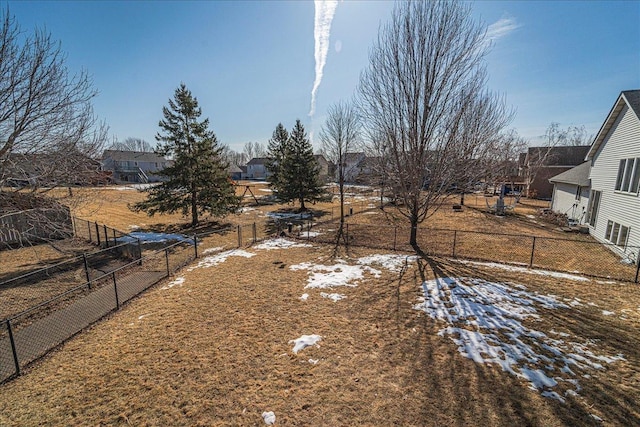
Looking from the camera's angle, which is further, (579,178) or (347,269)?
(579,178)

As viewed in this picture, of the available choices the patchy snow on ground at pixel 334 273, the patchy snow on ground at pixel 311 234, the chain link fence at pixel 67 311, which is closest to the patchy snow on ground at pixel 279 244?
the patchy snow on ground at pixel 311 234

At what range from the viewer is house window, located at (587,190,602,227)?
15.6m

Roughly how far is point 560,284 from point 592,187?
40.0 ft

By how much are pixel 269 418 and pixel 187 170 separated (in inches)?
690

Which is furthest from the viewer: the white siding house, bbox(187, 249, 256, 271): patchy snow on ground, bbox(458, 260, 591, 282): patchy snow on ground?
the white siding house

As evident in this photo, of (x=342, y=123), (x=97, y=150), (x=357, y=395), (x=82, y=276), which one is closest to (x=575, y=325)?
(x=357, y=395)

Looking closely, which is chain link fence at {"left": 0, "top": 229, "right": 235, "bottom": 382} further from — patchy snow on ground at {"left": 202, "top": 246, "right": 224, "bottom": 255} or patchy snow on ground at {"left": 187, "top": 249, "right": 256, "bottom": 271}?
patchy snow on ground at {"left": 202, "top": 246, "right": 224, "bottom": 255}

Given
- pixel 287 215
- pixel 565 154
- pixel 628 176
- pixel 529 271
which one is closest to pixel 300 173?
pixel 287 215

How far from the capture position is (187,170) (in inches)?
715

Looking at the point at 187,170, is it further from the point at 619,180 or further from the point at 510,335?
the point at 619,180

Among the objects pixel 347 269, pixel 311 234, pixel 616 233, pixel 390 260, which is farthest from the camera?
pixel 311 234

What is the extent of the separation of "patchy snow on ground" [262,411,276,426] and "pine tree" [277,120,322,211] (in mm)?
22389

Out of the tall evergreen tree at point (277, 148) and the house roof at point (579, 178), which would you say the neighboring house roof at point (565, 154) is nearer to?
the house roof at point (579, 178)

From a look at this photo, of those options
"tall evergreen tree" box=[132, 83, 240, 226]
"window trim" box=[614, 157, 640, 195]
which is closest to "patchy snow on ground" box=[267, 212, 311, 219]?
"tall evergreen tree" box=[132, 83, 240, 226]
